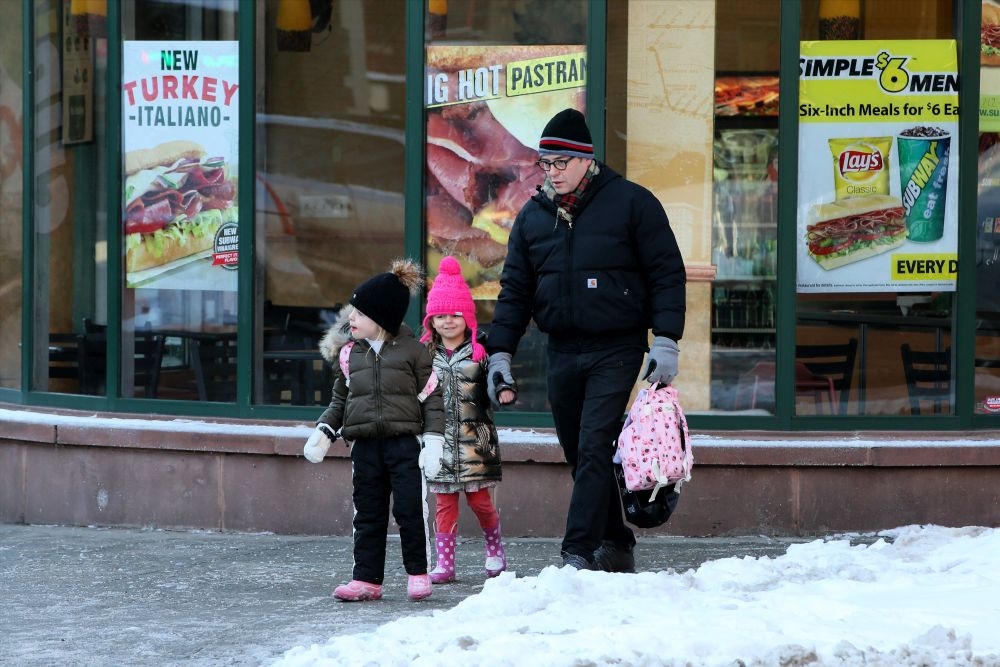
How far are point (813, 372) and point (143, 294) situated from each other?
3814 millimetres

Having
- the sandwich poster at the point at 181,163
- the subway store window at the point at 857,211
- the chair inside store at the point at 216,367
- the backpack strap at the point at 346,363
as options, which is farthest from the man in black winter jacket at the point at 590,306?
the sandwich poster at the point at 181,163

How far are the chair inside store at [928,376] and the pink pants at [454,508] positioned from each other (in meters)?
2.73

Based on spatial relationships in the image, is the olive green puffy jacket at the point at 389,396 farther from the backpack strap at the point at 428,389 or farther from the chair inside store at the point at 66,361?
the chair inside store at the point at 66,361

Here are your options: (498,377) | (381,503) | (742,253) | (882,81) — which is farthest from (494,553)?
(882,81)

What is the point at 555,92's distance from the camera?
883cm

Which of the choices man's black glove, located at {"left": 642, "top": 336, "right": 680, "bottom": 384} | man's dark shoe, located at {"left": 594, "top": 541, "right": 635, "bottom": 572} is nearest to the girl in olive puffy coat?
man's dark shoe, located at {"left": 594, "top": 541, "right": 635, "bottom": 572}

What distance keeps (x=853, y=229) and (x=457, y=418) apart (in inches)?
107

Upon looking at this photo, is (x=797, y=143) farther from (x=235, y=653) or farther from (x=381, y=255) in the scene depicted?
(x=235, y=653)

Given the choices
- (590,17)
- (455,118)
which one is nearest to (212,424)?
(455,118)

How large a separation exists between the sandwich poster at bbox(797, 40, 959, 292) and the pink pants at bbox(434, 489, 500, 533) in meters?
2.42

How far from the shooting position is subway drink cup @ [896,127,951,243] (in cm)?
875

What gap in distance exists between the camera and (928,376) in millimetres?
8812

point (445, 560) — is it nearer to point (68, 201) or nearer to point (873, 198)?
point (873, 198)

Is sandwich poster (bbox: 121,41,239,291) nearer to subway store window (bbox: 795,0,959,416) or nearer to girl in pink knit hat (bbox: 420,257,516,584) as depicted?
girl in pink knit hat (bbox: 420,257,516,584)
